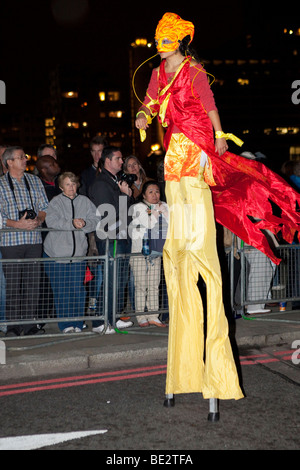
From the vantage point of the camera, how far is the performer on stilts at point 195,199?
3893 mm

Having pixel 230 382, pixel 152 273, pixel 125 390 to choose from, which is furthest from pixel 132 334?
pixel 230 382

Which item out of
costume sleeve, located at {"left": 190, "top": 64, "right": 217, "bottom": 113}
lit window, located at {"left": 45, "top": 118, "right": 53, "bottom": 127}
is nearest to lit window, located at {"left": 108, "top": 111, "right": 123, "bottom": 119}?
lit window, located at {"left": 45, "top": 118, "right": 53, "bottom": 127}

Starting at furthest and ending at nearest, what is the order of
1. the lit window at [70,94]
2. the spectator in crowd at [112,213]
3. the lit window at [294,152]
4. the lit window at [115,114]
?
1. the lit window at [70,94]
2. the lit window at [115,114]
3. the lit window at [294,152]
4. the spectator in crowd at [112,213]

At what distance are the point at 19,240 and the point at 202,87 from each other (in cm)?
354

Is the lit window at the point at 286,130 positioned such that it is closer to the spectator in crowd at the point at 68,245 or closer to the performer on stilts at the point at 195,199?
the spectator in crowd at the point at 68,245

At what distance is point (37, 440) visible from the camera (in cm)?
364

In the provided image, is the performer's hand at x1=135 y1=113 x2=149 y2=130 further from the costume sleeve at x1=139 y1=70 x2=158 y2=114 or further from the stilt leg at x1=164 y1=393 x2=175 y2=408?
the stilt leg at x1=164 y1=393 x2=175 y2=408

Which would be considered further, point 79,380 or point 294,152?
point 294,152

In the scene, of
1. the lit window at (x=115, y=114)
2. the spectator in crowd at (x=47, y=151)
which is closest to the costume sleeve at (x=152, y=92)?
the spectator in crowd at (x=47, y=151)

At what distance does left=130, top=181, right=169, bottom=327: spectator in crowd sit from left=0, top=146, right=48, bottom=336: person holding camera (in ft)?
4.01

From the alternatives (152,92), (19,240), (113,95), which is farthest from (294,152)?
(152,92)

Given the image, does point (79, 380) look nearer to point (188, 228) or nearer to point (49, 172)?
point (188, 228)

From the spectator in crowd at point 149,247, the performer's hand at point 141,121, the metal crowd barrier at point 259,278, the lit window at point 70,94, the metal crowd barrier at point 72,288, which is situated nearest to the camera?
the performer's hand at point 141,121

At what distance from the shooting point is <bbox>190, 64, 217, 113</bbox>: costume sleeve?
3.85 metres
